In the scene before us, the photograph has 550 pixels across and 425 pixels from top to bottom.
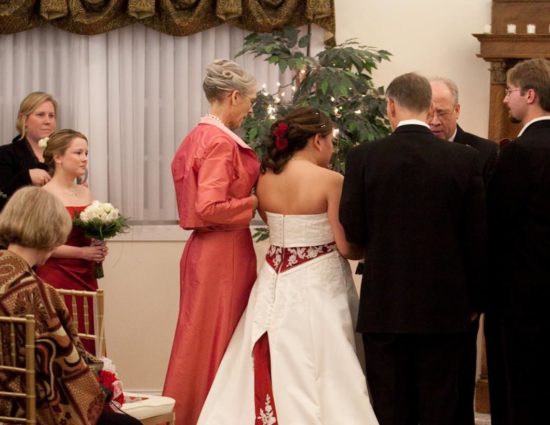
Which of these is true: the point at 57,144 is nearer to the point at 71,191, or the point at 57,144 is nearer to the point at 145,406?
the point at 71,191

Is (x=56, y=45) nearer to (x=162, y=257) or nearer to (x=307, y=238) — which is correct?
(x=162, y=257)

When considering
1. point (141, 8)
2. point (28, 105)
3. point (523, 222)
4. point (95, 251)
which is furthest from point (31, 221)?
point (141, 8)

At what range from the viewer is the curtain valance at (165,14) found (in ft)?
19.1

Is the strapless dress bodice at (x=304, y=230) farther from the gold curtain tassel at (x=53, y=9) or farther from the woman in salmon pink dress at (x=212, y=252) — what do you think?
the gold curtain tassel at (x=53, y=9)

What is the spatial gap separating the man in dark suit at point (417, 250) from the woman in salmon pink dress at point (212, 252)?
2.14 ft

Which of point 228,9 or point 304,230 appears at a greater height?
point 228,9

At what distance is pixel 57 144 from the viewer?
492 cm

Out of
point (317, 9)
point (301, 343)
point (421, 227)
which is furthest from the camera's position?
point (317, 9)

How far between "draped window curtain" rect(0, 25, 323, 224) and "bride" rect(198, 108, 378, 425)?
1.97m

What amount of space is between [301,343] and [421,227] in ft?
2.46

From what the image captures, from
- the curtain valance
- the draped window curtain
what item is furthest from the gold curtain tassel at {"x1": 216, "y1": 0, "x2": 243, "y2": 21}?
the draped window curtain

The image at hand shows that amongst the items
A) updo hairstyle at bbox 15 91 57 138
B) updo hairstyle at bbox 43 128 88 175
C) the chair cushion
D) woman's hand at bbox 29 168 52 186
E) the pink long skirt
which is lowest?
the chair cushion

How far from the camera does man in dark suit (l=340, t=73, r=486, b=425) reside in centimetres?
383

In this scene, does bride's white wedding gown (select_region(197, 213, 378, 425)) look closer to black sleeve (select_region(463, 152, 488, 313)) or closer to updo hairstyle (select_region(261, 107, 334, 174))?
updo hairstyle (select_region(261, 107, 334, 174))
